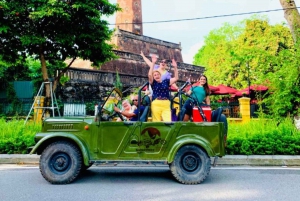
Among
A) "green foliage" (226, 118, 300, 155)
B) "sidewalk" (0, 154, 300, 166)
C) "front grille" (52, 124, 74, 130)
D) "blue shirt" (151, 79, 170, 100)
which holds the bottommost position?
"sidewalk" (0, 154, 300, 166)

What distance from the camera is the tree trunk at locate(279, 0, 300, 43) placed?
38.1 feet

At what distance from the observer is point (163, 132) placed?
553 cm

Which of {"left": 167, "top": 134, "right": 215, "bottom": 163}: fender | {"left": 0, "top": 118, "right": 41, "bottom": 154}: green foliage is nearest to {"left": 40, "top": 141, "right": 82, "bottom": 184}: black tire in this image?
{"left": 167, "top": 134, "right": 215, "bottom": 163}: fender

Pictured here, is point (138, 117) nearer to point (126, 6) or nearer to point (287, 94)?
point (287, 94)

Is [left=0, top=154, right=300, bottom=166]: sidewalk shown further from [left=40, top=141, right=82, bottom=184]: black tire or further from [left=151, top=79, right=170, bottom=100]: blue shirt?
[left=151, top=79, right=170, bottom=100]: blue shirt

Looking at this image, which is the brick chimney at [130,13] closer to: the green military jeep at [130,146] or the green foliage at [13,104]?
the green foliage at [13,104]

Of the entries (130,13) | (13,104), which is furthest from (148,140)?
(130,13)

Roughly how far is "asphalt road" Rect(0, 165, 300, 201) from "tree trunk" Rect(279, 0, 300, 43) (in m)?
6.68

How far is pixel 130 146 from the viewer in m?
5.50

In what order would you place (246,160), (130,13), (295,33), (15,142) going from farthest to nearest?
(130,13) → (295,33) → (15,142) → (246,160)

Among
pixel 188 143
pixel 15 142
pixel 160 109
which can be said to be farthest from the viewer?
pixel 15 142

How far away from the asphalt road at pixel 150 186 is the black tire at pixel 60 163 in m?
0.16

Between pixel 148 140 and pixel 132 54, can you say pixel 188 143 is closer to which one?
pixel 148 140

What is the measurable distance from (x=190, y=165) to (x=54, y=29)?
12.2 meters
